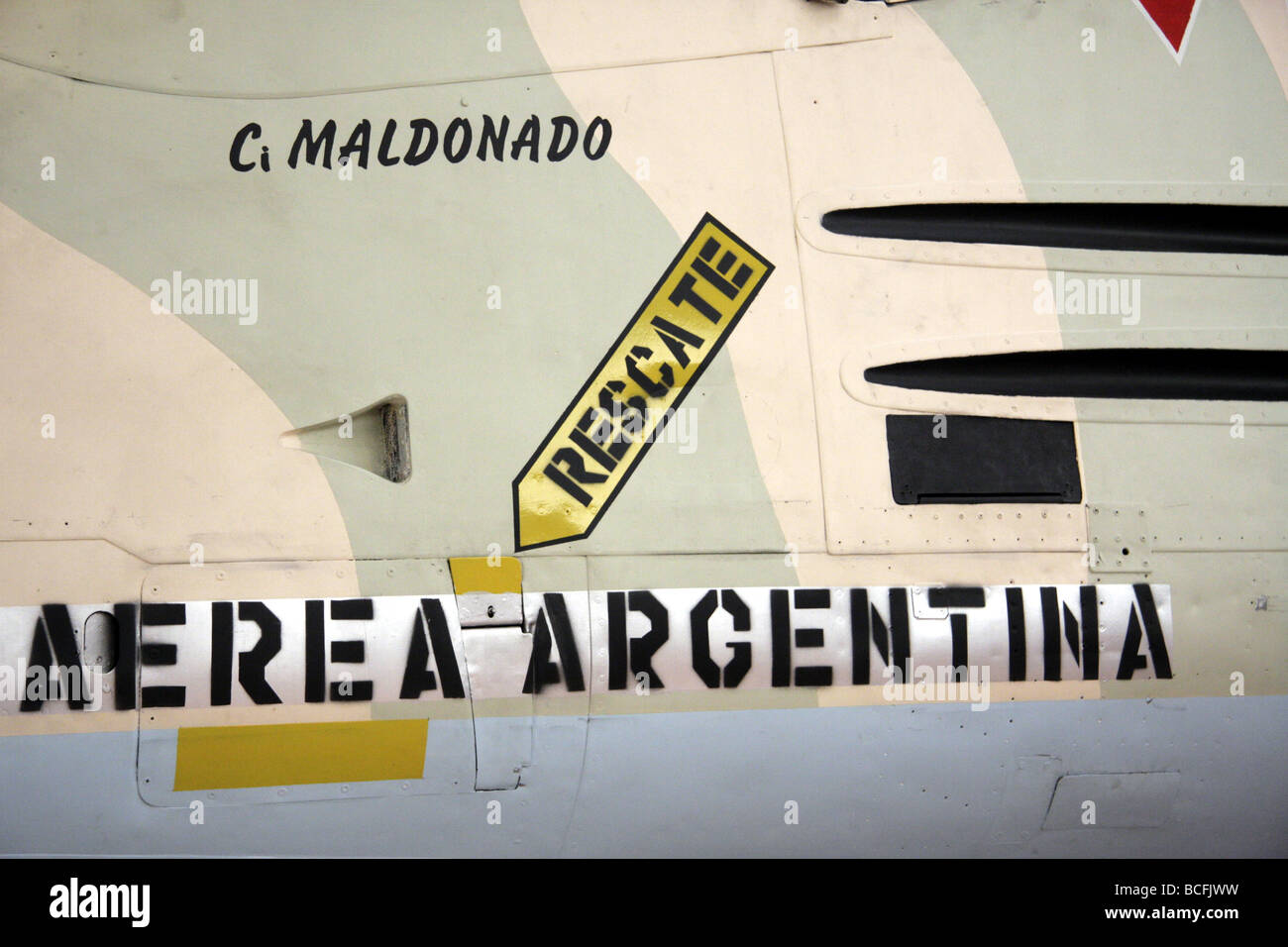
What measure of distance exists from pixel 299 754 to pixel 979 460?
6.18 ft

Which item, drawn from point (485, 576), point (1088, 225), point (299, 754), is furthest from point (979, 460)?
point (299, 754)

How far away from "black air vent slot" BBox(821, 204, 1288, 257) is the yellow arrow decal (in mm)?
340

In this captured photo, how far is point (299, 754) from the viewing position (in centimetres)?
254

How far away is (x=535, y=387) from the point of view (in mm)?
2697

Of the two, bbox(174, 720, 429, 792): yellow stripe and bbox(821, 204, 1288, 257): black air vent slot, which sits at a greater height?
bbox(821, 204, 1288, 257): black air vent slot

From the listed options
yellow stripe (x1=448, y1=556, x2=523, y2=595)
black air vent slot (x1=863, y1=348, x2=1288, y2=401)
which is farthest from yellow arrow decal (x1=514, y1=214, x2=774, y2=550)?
black air vent slot (x1=863, y1=348, x2=1288, y2=401)

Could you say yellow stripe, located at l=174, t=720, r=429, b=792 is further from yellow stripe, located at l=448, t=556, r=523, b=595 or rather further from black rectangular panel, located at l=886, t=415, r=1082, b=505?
black rectangular panel, located at l=886, t=415, r=1082, b=505

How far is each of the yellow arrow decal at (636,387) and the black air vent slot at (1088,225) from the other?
1.12 feet

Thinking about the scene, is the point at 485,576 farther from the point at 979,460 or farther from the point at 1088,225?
the point at 1088,225

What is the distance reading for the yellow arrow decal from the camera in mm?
2656

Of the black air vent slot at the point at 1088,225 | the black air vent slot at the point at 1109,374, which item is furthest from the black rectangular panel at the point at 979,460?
the black air vent slot at the point at 1088,225
